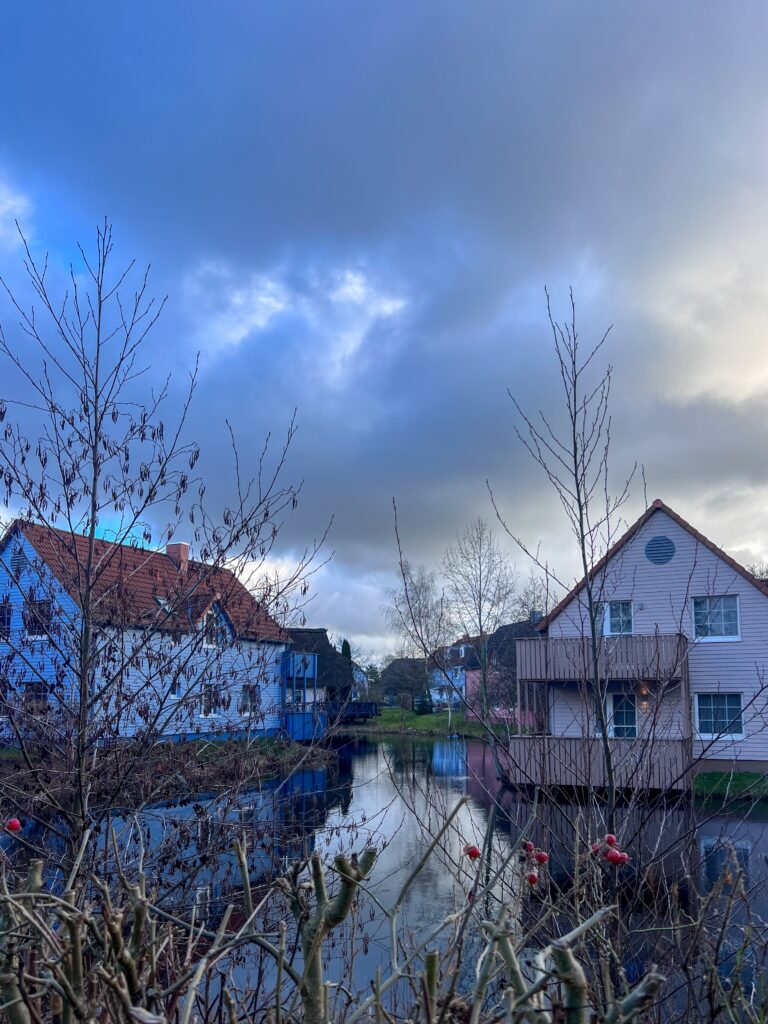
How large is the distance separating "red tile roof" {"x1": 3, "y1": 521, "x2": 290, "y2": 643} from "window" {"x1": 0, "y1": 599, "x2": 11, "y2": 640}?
0.34 metres

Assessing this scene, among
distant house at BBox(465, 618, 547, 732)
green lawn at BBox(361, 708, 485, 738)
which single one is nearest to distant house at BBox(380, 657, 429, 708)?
green lawn at BBox(361, 708, 485, 738)

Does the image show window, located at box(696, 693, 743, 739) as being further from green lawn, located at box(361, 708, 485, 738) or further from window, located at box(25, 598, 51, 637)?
window, located at box(25, 598, 51, 637)

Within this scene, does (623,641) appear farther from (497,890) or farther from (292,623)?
(292,623)

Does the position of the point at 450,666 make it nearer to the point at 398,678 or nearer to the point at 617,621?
the point at 617,621

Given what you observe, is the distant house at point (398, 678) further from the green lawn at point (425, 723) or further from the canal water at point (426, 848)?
the canal water at point (426, 848)

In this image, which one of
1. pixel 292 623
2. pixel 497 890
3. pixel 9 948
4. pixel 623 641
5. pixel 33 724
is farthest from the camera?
pixel 623 641

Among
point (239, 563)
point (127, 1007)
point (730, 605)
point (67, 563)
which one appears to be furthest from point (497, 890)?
point (730, 605)

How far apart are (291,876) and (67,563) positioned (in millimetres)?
3950

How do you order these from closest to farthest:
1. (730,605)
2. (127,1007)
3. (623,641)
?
(127,1007) → (623,641) → (730,605)

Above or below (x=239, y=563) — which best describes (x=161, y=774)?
below

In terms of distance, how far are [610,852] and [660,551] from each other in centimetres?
2271

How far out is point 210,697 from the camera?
198 inches

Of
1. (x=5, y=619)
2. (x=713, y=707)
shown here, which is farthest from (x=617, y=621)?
(x=5, y=619)

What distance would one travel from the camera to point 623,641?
20688mm
